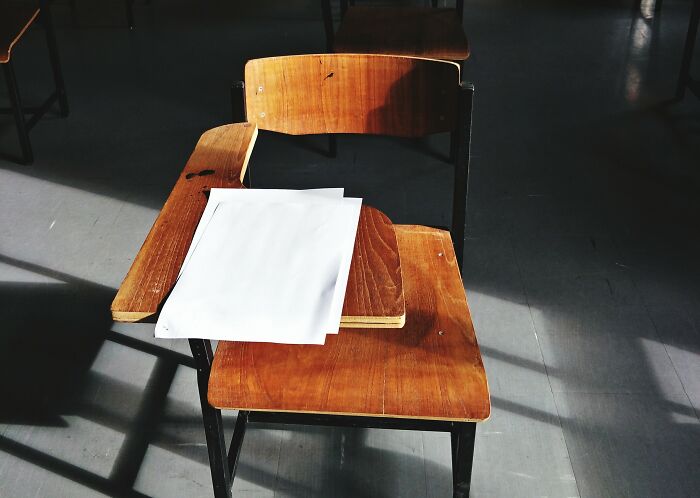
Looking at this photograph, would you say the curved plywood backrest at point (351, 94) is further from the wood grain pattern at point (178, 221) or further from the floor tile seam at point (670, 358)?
the floor tile seam at point (670, 358)

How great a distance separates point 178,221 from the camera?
4.34ft

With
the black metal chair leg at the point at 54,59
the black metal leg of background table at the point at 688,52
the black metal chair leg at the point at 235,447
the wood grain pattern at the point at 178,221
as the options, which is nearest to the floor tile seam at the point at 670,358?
the black metal chair leg at the point at 235,447

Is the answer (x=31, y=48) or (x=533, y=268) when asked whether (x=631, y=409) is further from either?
(x=31, y=48)

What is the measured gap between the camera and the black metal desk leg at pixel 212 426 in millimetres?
1325

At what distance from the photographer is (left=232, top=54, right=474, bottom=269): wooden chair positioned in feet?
5.24

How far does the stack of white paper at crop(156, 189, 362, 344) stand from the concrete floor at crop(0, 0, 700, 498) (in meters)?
0.74

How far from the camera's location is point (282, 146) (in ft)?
10.5

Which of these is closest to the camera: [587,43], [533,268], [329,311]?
[329,311]

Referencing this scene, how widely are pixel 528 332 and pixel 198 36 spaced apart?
275cm

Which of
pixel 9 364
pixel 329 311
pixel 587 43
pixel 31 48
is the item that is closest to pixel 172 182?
pixel 9 364

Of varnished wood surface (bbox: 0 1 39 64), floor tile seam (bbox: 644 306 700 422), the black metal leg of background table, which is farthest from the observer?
the black metal leg of background table

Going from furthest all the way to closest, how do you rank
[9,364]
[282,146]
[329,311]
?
[282,146] < [9,364] < [329,311]

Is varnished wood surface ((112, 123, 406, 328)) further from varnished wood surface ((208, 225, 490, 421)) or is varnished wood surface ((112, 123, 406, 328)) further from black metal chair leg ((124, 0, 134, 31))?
black metal chair leg ((124, 0, 134, 31))

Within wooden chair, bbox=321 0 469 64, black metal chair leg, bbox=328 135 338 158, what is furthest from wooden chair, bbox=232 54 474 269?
black metal chair leg, bbox=328 135 338 158
